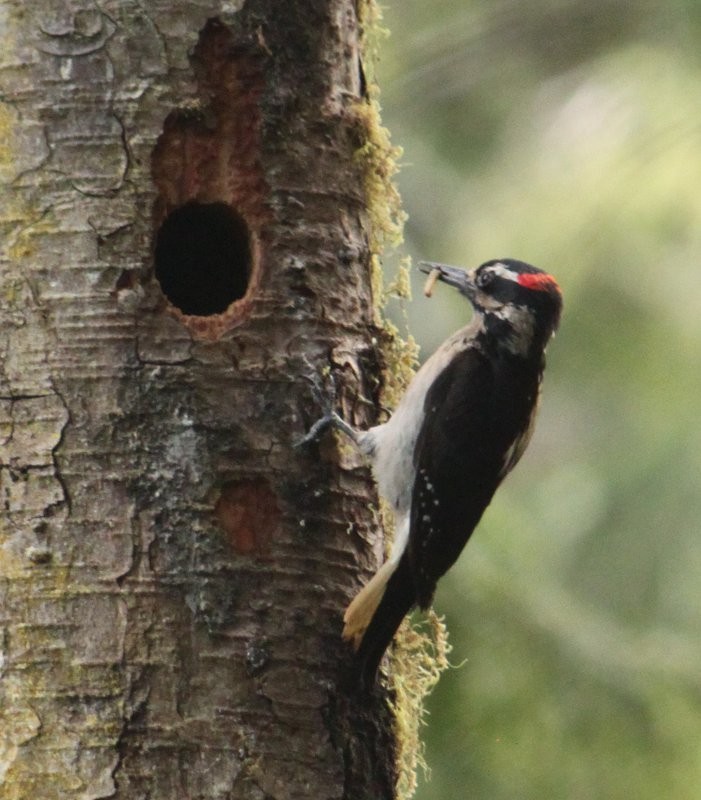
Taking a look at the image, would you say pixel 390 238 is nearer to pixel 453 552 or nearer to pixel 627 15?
pixel 453 552

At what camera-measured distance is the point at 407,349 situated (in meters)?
4.73

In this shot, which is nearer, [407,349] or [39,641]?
[39,641]

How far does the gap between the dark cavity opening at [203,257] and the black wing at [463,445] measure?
686 millimetres

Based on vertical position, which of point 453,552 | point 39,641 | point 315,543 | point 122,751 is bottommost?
point 122,751

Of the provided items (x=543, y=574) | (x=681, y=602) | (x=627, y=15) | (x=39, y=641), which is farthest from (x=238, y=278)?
(x=627, y=15)

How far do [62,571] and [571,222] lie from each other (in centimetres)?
404

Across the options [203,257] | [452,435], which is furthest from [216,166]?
[452,435]

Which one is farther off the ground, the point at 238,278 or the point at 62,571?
the point at 238,278

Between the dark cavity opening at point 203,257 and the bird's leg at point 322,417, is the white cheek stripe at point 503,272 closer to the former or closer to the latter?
the dark cavity opening at point 203,257

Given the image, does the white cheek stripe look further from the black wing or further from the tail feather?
the tail feather

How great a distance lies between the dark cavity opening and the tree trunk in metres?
0.02

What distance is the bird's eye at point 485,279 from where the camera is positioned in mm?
5172

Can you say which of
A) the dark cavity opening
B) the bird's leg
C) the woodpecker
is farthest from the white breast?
the dark cavity opening

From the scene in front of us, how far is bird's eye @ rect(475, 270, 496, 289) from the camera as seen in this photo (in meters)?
5.17
